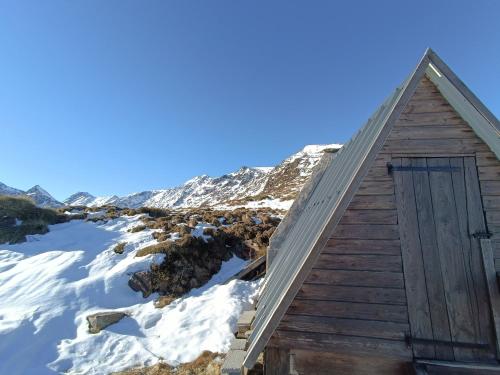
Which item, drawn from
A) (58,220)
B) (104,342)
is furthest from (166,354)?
(58,220)

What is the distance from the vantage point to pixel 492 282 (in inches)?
136

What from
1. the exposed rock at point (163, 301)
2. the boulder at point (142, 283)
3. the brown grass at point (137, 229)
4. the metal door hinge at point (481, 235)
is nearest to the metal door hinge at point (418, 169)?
the metal door hinge at point (481, 235)

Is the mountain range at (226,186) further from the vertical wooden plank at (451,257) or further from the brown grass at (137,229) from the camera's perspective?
the vertical wooden plank at (451,257)

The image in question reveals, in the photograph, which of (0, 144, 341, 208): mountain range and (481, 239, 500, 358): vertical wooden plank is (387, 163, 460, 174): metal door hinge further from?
(0, 144, 341, 208): mountain range

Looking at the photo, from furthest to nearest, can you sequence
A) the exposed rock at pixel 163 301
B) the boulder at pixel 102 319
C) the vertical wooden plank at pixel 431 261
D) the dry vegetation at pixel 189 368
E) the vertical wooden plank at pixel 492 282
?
the exposed rock at pixel 163 301 < the boulder at pixel 102 319 < the dry vegetation at pixel 189 368 < the vertical wooden plank at pixel 431 261 < the vertical wooden plank at pixel 492 282

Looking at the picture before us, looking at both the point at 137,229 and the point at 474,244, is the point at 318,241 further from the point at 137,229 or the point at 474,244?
the point at 137,229

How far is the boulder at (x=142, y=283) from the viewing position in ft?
40.3

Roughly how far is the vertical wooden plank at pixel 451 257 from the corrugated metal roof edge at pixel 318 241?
1.04m

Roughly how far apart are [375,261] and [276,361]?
2.08 m

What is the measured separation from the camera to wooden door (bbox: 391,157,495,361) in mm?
3469

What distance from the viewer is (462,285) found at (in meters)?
3.56

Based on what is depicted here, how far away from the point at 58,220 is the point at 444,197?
24.8 meters

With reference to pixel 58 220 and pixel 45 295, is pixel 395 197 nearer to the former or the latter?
pixel 45 295

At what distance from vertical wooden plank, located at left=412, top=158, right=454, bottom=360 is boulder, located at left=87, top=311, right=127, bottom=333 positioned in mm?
10633
